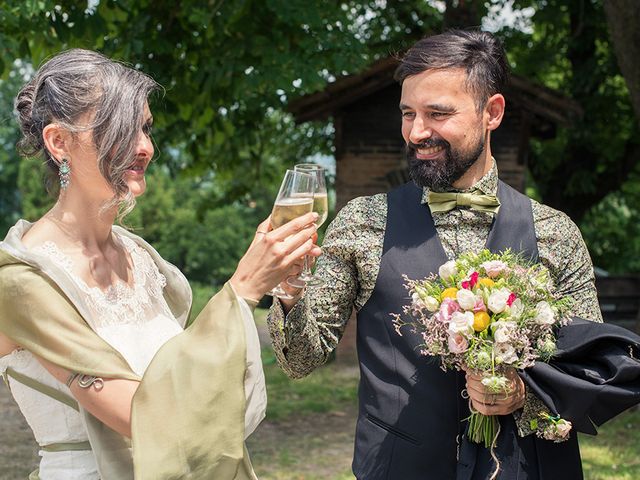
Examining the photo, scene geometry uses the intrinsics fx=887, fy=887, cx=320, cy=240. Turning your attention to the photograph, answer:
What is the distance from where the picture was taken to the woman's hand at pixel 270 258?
2400 millimetres

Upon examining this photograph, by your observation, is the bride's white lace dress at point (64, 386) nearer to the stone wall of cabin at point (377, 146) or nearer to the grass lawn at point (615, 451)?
the grass lawn at point (615, 451)

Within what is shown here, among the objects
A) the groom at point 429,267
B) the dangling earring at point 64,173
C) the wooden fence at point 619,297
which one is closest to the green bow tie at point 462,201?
the groom at point 429,267

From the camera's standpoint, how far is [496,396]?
278 centimetres

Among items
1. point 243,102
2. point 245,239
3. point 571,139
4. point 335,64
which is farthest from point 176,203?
point 335,64

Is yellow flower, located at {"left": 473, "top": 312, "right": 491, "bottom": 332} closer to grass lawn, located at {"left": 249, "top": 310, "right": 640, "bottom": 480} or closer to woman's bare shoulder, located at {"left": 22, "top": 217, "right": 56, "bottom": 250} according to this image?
woman's bare shoulder, located at {"left": 22, "top": 217, "right": 56, "bottom": 250}

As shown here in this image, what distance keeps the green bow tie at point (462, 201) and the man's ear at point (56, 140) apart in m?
1.30

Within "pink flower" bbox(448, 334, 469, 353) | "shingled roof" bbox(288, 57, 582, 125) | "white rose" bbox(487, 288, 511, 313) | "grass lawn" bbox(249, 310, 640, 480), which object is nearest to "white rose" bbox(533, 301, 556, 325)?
"white rose" bbox(487, 288, 511, 313)

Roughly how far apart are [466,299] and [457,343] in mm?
137

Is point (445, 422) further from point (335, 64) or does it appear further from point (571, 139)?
point (571, 139)

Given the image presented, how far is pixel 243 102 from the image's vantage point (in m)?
Answer: 9.65

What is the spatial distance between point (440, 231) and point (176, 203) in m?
23.2

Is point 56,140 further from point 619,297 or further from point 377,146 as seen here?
point 619,297

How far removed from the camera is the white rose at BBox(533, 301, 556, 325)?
2711 mm

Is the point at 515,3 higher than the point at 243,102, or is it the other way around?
the point at 515,3
